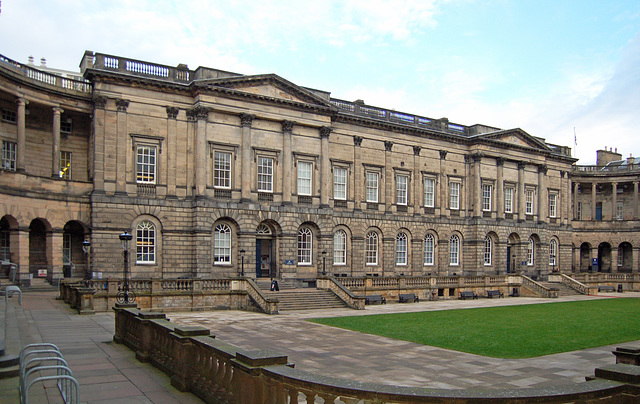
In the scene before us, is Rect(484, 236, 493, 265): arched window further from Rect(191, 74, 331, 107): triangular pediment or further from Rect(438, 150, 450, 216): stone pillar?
Rect(191, 74, 331, 107): triangular pediment

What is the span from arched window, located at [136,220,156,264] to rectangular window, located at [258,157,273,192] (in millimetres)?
8061

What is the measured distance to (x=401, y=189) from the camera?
47.4m

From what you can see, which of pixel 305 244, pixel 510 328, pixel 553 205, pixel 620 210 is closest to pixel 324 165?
pixel 305 244

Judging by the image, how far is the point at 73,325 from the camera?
1952 centimetres

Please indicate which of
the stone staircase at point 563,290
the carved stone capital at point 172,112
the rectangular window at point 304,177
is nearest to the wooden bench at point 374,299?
the rectangular window at point 304,177

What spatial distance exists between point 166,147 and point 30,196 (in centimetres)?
867

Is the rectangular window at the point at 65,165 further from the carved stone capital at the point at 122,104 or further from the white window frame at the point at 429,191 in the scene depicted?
the white window frame at the point at 429,191

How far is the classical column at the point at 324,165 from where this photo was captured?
41062mm

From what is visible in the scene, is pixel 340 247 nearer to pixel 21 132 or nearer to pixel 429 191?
pixel 429 191

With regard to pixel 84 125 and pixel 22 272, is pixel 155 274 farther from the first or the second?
pixel 84 125

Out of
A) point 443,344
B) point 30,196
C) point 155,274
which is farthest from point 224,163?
point 443,344

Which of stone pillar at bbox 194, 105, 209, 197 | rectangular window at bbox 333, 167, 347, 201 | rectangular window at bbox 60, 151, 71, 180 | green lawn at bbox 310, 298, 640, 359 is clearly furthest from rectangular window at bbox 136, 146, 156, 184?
green lawn at bbox 310, 298, 640, 359

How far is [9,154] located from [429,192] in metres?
33.4

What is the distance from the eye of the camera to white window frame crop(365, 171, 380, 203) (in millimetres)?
45250
